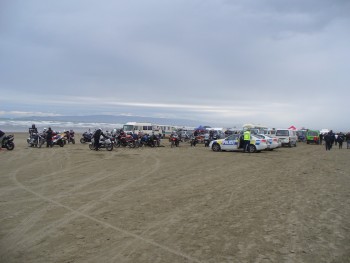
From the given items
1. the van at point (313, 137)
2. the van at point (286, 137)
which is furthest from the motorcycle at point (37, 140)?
the van at point (313, 137)

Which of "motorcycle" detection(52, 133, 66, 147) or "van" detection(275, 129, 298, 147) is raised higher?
"van" detection(275, 129, 298, 147)

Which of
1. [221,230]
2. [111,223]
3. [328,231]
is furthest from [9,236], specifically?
[328,231]

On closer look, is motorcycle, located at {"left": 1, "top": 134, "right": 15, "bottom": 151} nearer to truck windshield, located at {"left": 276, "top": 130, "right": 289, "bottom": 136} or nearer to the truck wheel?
the truck wheel

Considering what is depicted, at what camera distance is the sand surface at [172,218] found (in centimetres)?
495

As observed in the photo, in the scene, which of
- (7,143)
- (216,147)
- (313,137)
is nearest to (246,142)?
(216,147)

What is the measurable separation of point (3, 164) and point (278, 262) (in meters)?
13.2

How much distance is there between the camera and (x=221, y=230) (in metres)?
5.96

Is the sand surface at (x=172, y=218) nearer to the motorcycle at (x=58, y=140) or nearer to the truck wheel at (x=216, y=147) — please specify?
the truck wheel at (x=216, y=147)

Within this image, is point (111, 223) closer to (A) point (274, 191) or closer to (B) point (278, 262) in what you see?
(B) point (278, 262)

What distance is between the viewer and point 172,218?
6.67 metres

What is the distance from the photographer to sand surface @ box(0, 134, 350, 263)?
4.95m

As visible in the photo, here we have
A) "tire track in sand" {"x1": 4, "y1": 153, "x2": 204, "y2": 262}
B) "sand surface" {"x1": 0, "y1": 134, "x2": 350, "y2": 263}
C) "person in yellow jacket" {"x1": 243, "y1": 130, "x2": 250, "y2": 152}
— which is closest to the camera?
"sand surface" {"x1": 0, "y1": 134, "x2": 350, "y2": 263}

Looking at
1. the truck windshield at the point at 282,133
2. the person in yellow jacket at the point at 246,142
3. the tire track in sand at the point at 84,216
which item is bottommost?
the tire track in sand at the point at 84,216

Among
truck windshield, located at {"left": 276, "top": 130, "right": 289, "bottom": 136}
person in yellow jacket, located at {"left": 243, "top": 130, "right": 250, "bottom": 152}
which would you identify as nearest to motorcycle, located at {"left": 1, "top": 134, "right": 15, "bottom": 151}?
person in yellow jacket, located at {"left": 243, "top": 130, "right": 250, "bottom": 152}
